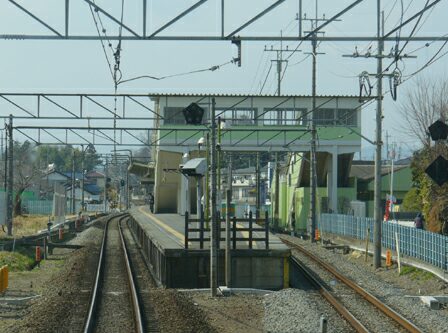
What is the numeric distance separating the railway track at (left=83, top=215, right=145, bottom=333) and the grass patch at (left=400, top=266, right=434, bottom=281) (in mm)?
7500

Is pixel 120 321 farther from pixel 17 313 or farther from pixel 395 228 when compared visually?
pixel 395 228

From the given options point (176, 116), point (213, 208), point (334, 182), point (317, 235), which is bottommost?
point (317, 235)

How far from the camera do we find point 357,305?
661 inches

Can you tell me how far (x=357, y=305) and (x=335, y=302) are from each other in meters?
0.53

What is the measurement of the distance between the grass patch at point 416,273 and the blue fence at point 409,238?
0.39 meters

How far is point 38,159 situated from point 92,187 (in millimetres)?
9739

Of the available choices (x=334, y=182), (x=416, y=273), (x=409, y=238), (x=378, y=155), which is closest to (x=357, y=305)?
(x=416, y=273)

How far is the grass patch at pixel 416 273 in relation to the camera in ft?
67.7

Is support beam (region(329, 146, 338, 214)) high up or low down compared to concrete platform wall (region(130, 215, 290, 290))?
up

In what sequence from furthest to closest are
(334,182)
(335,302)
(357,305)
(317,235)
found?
(334,182)
(317,235)
(357,305)
(335,302)

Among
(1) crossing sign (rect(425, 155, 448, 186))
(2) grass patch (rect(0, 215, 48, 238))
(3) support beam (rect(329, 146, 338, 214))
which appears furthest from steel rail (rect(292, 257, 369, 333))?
(3) support beam (rect(329, 146, 338, 214))

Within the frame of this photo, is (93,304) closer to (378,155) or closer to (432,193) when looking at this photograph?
(378,155)

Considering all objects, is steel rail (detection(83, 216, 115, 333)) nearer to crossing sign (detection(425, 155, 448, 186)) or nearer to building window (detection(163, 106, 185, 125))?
crossing sign (detection(425, 155, 448, 186))

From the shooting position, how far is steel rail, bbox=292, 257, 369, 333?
13617 millimetres
